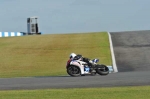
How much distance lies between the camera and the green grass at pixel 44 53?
31000mm

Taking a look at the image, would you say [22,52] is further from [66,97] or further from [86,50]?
[66,97]

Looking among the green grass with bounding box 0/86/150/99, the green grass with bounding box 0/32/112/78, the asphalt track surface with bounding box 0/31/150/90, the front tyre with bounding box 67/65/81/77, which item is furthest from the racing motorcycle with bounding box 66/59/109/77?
the green grass with bounding box 0/86/150/99

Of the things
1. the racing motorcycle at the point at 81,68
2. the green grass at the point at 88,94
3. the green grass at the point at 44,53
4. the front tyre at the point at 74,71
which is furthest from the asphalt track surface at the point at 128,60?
the green grass at the point at 88,94

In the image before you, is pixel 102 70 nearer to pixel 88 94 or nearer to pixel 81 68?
pixel 81 68

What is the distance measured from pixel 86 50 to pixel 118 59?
238 inches

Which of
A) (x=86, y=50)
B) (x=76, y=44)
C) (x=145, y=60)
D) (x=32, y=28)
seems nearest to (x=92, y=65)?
(x=145, y=60)

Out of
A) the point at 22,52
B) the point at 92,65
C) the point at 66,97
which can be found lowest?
the point at 66,97

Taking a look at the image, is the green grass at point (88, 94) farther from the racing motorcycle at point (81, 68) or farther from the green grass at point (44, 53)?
the green grass at point (44, 53)

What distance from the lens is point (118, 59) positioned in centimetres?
3272

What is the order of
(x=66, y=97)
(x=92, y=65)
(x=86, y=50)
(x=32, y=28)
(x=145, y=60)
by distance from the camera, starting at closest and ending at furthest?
1. (x=66, y=97)
2. (x=92, y=65)
3. (x=145, y=60)
4. (x=86, y=50)
5. (x=32, y=28)

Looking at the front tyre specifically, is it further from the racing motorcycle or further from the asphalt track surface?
the asphalt track surface

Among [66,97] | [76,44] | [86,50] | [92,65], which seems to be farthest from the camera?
[76,44]

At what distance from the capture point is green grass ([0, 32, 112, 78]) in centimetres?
3100

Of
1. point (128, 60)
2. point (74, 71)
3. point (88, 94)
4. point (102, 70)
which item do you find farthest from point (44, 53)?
point (88, 94)
